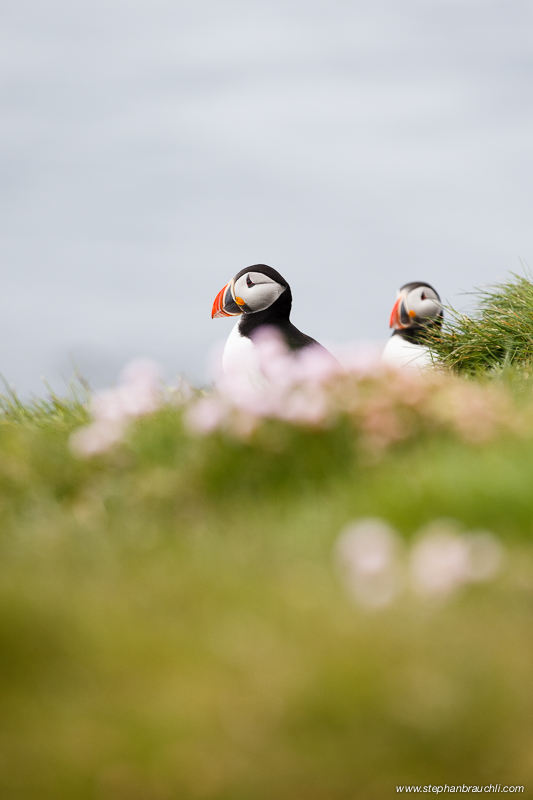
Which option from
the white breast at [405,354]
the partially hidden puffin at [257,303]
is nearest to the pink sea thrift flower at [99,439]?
the partially hidden puffin at [257,303]

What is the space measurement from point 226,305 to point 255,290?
43 cm

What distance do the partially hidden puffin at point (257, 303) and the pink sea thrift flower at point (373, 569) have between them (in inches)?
231

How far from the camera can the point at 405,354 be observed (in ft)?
37.7

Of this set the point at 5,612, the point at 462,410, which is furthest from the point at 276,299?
the point at 5,612

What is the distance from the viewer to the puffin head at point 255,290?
8.97 meters

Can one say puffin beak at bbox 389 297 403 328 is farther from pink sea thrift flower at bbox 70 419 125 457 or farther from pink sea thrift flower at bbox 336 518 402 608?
pink sea thrift flower at bbox 336 518 402 608

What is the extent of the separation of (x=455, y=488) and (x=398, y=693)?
5.20 ft

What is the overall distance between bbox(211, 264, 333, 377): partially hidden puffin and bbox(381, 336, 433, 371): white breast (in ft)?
7.53

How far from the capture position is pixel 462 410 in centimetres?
461

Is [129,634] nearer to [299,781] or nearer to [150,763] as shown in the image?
[150,763]

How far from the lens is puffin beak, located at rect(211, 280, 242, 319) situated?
9.11 metres

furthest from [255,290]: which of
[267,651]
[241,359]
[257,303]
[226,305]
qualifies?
[267,651]

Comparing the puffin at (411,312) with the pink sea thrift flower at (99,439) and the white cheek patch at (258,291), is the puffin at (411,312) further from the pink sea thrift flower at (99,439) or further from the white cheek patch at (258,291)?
the pink sea thrift flower at (99,439)

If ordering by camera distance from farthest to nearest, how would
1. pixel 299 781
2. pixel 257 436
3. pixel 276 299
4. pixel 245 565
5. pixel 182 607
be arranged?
pixel 276 299 < pixel 257 436 < pixel 245 565 < pixel 182 607 < pixel 299 781
